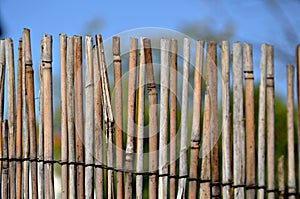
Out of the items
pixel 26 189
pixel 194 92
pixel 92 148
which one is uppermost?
pixel 194 92

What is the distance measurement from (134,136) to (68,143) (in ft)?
0.98

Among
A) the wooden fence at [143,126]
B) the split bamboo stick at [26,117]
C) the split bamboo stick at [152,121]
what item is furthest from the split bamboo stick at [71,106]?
the split bamboo stick at [152,121]

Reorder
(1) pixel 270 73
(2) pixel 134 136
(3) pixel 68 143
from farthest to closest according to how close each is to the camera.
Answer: (3) pixel 68 143 < (2) pixel 134 136 < (1) pixel 270 73

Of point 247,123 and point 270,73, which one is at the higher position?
point 270,73

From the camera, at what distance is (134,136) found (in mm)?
2223

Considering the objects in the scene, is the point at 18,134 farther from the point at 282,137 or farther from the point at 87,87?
the point at 282,137

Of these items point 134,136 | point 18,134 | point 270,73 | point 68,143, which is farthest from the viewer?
point 18,134

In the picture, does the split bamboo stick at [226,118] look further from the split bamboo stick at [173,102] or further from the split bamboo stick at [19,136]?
the split bamboo stick at [19,136]

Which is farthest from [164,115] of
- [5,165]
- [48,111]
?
[5,165]

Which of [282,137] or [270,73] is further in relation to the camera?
[282,137]

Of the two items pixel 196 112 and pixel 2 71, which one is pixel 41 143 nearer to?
pixel 2 71

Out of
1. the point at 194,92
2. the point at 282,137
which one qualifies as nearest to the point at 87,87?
the point at 194,92

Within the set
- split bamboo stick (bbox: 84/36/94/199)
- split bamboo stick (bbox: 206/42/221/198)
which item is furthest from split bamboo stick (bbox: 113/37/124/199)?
split bamboo stick (bbox: 206/42/221/198)

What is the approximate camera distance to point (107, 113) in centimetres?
227
